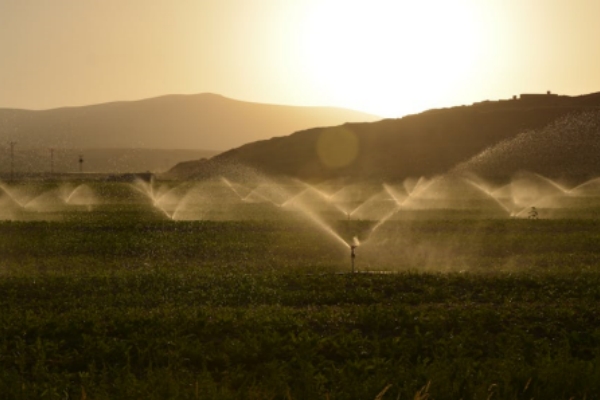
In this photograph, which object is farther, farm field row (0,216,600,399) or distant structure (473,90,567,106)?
distant structure (473,90,567,106)

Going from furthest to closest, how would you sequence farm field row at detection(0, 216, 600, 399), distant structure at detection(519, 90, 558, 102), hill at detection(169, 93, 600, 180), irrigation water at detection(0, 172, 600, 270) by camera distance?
distant structure at detection(519, 90, 558, 102) → hill at detection(169, 93, 600, 180) → irrigation water at detection(0, 172, 600, 270) → farm field row at detection(0, 216, 600, 399)

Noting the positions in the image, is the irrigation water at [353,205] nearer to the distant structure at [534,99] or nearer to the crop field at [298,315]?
the crop field at [298,315]

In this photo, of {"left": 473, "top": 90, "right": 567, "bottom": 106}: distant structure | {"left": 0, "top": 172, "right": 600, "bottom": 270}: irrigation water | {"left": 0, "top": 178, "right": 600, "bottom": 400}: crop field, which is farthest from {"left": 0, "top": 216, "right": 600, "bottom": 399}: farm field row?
{"left": 473, "top": 90, "right": 567, "bottom": 106}: distant structure

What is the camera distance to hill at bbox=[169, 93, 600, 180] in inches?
4033

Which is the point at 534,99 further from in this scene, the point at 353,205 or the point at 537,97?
the point at 353,205

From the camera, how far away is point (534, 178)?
89.9 m

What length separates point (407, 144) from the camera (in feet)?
364

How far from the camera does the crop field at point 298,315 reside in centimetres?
1018

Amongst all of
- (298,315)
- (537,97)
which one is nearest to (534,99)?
(537,97)

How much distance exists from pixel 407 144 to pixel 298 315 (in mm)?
98605

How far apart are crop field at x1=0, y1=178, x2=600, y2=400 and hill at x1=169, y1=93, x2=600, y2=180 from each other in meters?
70.5

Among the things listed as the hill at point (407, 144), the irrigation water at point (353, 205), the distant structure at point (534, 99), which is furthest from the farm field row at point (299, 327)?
the distant structure at point (534, 99)

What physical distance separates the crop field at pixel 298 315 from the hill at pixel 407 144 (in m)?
70.5

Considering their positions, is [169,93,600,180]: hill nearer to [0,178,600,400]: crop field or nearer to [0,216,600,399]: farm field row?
[0,178,600,400]: crop field
